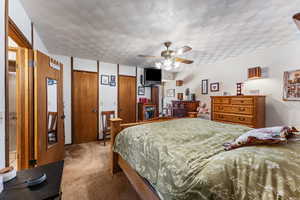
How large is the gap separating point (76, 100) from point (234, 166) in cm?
400

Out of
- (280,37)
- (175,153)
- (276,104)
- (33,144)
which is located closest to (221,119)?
(276,104)

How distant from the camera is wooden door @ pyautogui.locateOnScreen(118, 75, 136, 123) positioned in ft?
14.5

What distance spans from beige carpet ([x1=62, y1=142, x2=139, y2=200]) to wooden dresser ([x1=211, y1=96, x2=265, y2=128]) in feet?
9.25

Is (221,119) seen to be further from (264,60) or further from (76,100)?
(76,100)

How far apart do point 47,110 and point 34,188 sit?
5.45ft

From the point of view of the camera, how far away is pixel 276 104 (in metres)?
2.90

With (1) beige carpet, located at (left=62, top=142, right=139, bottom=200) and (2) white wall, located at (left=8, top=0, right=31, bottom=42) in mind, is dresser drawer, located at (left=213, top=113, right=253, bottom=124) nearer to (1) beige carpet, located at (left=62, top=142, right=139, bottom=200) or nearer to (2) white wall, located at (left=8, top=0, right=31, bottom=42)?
(1) beige carpet, located at (left=62, top=142, right=139, bottom=200)

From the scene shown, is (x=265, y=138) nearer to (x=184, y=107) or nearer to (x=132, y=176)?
(x=132, y=176)

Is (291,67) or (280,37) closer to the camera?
(280,37)

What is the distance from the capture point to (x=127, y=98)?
15.0 feet

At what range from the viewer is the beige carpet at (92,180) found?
175 centimetres

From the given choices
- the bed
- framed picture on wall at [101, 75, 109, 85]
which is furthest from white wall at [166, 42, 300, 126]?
framed picture on wall at [101, 75, 109, 85]

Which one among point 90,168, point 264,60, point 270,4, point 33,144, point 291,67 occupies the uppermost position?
point 270,4

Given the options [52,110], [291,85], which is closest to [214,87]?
[291,85]
